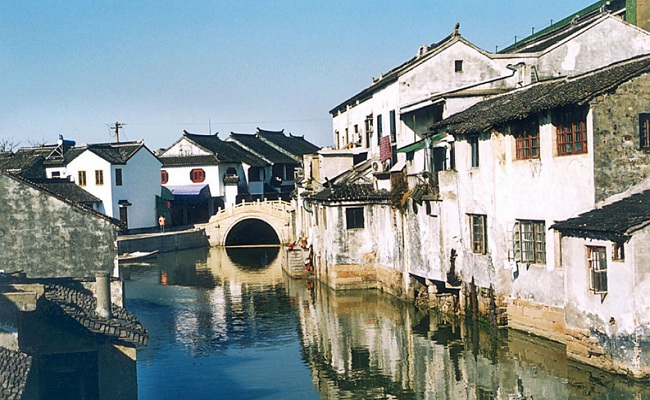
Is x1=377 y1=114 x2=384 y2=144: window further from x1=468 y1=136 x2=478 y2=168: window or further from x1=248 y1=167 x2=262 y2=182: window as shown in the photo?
x1=248 y1=167 x2=262 y2=182: window

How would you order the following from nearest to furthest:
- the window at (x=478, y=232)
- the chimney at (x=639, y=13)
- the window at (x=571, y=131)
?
the window at (x=571, y=131) → the window at (x=478, y=232) → the chimney at (x=639, y=13)

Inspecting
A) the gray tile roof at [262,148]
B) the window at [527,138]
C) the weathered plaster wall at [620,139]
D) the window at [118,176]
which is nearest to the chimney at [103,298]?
the weathered plaster wall at [620,139]

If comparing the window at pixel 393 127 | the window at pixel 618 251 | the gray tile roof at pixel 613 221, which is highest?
the window at pixel 393 127

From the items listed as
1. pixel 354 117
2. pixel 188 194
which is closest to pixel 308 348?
Result: pixel 354 117

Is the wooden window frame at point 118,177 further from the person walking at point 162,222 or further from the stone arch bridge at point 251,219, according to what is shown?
the stone arch bridge at point 251,219

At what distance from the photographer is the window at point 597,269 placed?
712 inches

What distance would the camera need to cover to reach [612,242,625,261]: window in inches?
686

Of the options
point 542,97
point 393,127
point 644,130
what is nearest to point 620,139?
point 644,130

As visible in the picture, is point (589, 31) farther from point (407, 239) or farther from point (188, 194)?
point (188, 194)

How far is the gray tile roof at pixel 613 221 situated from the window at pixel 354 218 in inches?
550

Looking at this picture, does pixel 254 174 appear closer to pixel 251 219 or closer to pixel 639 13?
pixel 251 219

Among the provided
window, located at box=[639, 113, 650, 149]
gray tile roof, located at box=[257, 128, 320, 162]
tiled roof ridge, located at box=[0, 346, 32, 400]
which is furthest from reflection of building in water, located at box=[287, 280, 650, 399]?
gray tile roof, located at box=[257, 128, 320, 162]

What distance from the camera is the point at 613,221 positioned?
17.9 metres

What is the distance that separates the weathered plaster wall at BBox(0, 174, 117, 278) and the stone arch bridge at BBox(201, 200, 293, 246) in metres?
34.1
